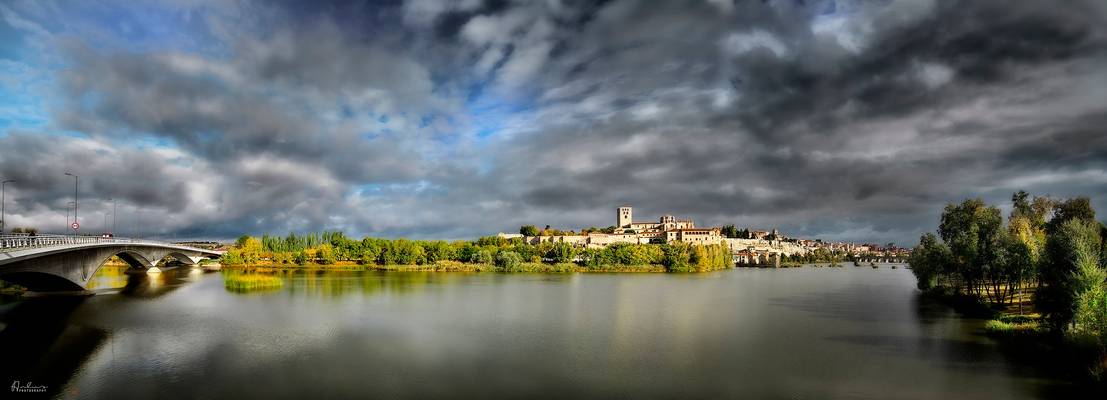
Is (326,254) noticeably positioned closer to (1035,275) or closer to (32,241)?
(32,241)

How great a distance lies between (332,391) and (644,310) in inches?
984

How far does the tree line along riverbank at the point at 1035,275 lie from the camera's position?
21000 mm

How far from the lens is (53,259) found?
37.4 metres

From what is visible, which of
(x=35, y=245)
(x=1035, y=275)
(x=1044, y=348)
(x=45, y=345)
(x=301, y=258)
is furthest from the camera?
(x=301, y=258)

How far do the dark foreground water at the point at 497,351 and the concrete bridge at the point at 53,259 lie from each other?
2.29 metres

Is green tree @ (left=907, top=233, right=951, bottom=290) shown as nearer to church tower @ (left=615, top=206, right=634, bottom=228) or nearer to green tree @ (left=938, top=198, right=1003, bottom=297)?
green tree @ (left=938, top=198, right=1003, bottom=297)

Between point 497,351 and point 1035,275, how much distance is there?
30.8m

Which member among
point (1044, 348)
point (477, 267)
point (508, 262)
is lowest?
point (477, 267)

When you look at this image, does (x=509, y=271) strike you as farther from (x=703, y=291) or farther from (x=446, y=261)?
(x=703, y=291)

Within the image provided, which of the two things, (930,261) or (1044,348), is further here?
(930,261)

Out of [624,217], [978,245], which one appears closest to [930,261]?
[978,245]

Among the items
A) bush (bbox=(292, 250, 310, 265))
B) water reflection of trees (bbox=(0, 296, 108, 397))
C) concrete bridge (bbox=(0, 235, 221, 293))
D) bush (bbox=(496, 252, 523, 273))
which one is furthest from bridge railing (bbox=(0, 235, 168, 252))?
bush (bbox=(496, 252, 523, 273))

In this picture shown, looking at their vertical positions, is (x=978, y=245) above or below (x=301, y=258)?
above

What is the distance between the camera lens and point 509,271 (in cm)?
8719
